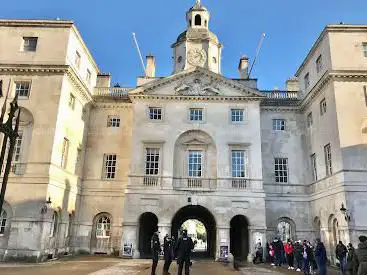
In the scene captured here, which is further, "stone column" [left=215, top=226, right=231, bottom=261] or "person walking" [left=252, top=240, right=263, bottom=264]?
"stone column" [left=215, top=226, right=231, bottom=261]

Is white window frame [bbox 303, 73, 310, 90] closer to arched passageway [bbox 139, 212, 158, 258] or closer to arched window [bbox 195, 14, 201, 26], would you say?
arched window [bbox 195, 14, 201, 26]

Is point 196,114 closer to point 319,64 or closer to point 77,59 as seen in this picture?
point 319,64

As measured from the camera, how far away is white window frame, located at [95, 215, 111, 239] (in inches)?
1182

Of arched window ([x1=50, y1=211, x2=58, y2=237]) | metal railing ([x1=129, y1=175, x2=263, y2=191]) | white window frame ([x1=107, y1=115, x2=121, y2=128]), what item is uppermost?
white window frame ([x1=107, y1=115, x2=121, y2=128])

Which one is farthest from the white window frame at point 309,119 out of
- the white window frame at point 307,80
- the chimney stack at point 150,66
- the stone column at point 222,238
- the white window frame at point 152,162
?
the chimney stack at point 150,66

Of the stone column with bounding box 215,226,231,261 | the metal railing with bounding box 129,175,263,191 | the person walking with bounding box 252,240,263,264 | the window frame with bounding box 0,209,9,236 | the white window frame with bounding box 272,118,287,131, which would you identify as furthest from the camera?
the white window frame with bounding box 272,118,287,131

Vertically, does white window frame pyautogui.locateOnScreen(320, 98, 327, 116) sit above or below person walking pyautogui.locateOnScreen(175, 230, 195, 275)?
above

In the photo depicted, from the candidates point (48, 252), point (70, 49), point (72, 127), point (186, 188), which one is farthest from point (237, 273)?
point (70, 49)

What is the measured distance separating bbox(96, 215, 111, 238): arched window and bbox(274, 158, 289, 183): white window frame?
50.5 feet

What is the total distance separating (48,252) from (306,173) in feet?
71.6

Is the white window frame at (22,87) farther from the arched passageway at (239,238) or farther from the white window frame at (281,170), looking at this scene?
the white window frame at (281,170)

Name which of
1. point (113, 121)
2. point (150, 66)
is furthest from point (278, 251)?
point (150, 66)

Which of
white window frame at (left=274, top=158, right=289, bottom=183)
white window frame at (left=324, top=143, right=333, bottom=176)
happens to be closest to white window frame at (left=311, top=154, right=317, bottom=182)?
white window frame at (left=274, top=158, right=289, bottom=183)

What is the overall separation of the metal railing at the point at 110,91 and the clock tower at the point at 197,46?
21.9 ft
